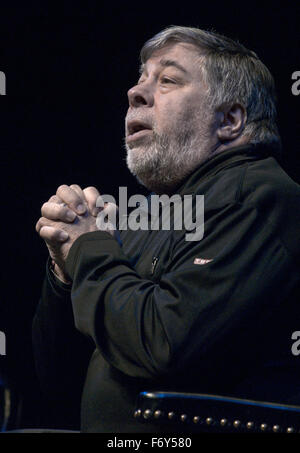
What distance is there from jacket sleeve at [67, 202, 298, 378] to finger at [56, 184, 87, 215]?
0.47ft

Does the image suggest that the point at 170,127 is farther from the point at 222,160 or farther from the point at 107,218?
the point at 107,218

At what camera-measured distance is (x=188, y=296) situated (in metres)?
1.20

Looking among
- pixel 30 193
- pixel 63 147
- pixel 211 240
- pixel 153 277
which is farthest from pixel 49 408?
pixel 211 240

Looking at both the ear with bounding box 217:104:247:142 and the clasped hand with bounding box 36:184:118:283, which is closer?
the clasped hand with bounding box 36:184:118:283

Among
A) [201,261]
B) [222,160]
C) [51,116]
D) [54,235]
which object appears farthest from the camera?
[51,116]

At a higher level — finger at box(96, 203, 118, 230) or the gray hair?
the gray hair

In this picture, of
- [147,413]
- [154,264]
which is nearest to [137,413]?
[147,413]

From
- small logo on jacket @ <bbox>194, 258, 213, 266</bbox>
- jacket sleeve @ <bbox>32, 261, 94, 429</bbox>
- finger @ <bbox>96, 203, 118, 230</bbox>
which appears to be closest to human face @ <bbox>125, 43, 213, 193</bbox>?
finger @ <bbox>96, 203, 118, 230</bbox>

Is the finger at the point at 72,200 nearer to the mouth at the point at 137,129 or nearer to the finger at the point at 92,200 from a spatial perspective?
the finger at the point at 92,200

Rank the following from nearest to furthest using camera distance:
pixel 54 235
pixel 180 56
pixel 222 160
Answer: pixel 54 235 → pixel 222 160 → pixel 180 56

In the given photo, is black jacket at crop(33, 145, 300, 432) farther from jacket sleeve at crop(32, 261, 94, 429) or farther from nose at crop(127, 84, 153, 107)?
nose at crop(127, 84, 153, 107)

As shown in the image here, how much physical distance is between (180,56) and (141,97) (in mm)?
185

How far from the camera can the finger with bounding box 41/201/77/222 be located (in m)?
1.40
